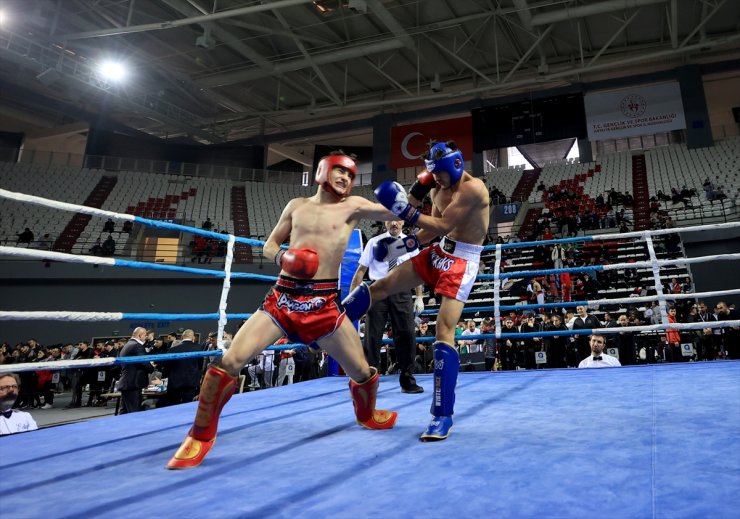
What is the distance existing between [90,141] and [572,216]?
18.0m

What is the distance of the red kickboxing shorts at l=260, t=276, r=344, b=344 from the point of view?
1.82 meters

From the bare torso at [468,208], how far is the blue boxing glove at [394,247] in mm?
190

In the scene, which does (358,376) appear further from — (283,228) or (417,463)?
(283,228)

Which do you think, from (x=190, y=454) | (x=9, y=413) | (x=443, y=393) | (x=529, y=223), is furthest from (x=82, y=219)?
(x=443, y=393)

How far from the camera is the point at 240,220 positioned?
1666 centimetres

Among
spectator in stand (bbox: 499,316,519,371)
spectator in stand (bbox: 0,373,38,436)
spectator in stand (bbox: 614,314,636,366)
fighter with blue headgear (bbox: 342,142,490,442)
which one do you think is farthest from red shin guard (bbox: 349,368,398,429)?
spectator in stand (bbox: 499,316,519,371)

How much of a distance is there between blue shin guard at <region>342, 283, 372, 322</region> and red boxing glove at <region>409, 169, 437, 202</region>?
527 millimetres

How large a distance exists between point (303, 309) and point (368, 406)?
1.76ft

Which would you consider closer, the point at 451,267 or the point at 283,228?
the point at 283,228

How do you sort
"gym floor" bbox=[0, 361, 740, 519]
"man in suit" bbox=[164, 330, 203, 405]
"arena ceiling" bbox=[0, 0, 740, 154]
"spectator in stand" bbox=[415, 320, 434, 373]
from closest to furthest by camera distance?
"gym floor" bbox=[0, 361, 740, 519] → "man in suit" bbox=[164, 330, 203, 405] → "spectator in stand" bbox=[415, 320, 434, 373] → "arena ceiling" bbox=[0, 0, 740, 154]

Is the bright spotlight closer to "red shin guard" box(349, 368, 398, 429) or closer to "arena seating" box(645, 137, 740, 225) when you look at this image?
"red shin guard" box(349, 368, 398, 429)

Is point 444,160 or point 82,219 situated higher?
point 82,219

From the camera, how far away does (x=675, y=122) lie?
13609 mm

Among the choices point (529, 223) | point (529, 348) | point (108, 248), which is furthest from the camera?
point (529, 223)
